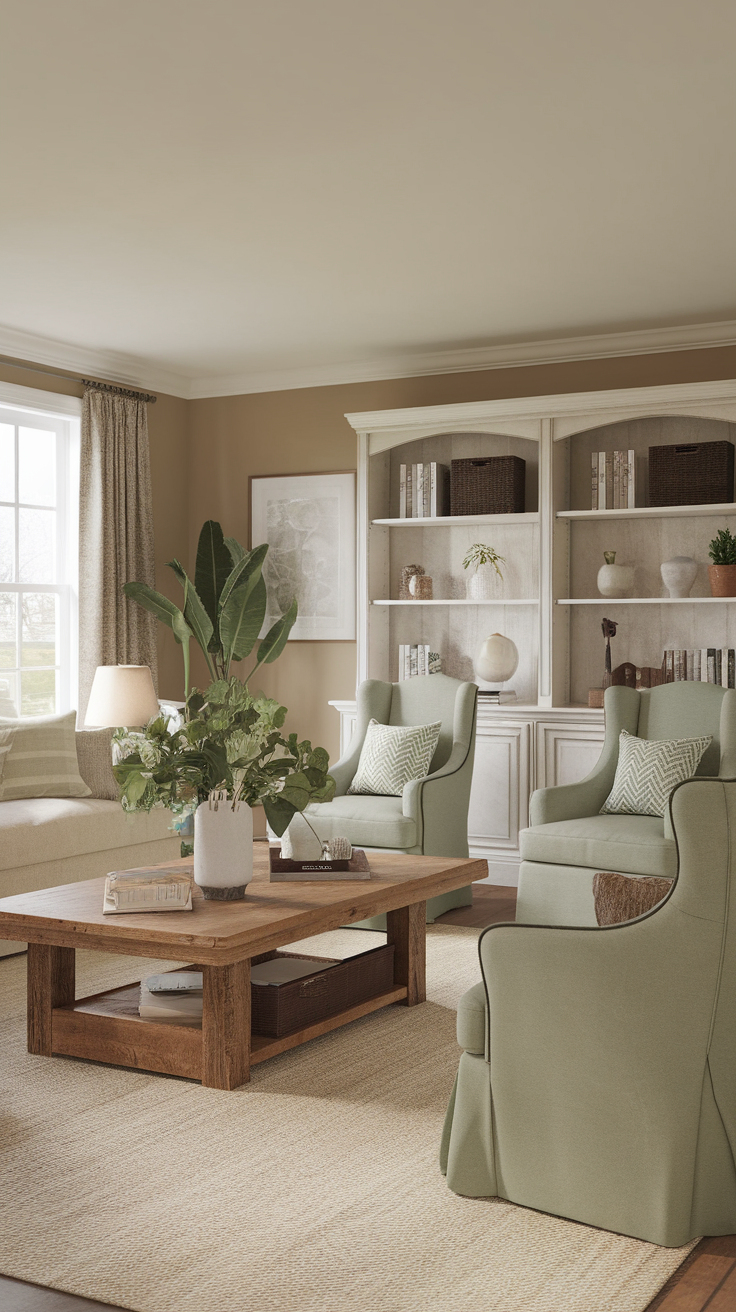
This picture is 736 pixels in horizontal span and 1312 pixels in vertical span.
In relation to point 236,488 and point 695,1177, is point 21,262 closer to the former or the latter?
point 236,488

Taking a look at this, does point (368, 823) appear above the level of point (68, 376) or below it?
below

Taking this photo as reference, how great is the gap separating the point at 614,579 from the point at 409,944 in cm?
272

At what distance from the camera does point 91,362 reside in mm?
6676

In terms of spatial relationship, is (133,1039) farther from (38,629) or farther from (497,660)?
(38,629)

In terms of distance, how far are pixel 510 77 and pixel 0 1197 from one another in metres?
3.00

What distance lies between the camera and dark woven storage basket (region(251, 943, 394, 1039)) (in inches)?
137

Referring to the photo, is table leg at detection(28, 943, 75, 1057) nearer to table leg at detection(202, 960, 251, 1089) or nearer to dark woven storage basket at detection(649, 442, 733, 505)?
table leg at detection(202, 960, 251, 1089)

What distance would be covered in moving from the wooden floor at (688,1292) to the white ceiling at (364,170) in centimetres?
273

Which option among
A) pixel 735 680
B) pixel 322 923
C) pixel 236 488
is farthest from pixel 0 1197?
pixel 236 488

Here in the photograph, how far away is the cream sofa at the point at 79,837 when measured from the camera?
4699 mm

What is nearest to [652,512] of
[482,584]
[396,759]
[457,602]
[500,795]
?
[482,584]

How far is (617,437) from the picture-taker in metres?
6.33

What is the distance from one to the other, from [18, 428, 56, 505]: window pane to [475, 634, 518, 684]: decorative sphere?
2.48m

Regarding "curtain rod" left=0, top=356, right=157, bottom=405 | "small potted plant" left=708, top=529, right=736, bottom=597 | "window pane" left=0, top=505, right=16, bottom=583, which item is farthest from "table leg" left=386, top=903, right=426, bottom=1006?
"curtain rod" left=0, top=356, right=157, bottom=405
